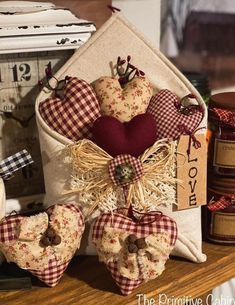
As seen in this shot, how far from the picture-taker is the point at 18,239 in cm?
56

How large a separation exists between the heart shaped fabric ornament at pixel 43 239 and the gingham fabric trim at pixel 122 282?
55mm

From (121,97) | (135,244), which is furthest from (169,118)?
(135,244)

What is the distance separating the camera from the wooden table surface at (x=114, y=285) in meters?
0.58

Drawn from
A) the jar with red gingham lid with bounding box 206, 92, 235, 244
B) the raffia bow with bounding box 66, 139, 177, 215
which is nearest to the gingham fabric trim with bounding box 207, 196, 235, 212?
the jar with red gingham lid with bounding box 206, 92, 235, 244

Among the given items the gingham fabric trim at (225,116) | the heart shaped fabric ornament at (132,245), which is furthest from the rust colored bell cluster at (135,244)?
the gingham fabric trim at (225,116)

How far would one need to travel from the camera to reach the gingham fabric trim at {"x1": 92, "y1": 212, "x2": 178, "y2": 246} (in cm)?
58

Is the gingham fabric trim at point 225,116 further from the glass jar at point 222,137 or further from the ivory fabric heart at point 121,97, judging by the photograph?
the ivory fabric heart at point 121,97

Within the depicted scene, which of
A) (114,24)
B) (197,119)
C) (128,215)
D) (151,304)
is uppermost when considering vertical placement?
(114,24)

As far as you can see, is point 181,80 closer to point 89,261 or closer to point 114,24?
point 114,24

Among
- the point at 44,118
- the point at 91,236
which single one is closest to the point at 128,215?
the point at 91,236

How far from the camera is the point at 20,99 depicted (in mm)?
696

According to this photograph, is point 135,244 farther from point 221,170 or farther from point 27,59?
point 27,59

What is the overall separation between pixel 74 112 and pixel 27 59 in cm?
15

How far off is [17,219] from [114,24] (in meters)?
Result: 0.29
